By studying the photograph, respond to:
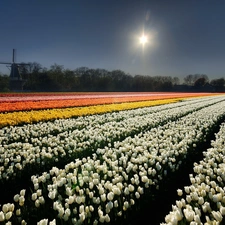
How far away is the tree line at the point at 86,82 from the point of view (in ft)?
238

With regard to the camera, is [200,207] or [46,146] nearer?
[200,207]

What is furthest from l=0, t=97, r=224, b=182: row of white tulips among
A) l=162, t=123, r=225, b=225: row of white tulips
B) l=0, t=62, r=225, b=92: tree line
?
l=0, t=62, r=225, b=92: tree line

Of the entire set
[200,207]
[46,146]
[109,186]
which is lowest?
[46,146]

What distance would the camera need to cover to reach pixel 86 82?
293 ft

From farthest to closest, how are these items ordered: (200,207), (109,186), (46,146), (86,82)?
1. (86,82)
2. (46,146)
3. (109,186)
4. (200,207)

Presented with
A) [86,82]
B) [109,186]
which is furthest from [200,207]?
[86,82]

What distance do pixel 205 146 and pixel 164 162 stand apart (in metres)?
4.21

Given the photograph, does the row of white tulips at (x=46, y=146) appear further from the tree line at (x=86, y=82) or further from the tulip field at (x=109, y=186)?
the tree line at (x=86, y=82)

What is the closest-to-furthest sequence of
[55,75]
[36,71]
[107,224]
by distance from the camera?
1. [107,224]
2. [55,75]
3. [36,71]

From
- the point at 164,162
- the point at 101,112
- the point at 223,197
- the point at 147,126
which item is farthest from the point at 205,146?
the point at 101,112

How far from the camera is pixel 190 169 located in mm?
7281

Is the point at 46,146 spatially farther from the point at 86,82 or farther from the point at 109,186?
the point at 86,82

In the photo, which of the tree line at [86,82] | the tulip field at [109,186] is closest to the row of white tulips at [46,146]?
the tulip field at [109,186]

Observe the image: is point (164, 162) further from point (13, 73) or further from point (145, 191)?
point (13, 73)
